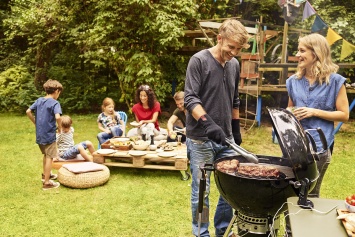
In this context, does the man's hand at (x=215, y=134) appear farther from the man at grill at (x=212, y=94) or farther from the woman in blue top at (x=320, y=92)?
the woman in blue top at (x=320, y=92)

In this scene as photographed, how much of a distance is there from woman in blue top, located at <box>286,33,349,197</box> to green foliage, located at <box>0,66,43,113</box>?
10221 mm

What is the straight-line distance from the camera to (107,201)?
4.33 meters

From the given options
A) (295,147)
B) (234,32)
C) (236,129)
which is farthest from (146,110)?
(295,147)

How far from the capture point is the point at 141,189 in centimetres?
476

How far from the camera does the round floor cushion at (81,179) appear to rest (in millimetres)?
4648

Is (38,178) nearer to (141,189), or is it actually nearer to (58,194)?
(58,194)

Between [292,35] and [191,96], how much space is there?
9264 millimetres

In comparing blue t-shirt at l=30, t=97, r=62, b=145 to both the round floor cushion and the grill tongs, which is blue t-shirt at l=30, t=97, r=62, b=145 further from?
the grill tongs

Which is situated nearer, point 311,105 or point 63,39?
point 311,105

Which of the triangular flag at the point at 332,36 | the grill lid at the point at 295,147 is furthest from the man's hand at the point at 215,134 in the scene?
the triangular flag at the point at 332,36

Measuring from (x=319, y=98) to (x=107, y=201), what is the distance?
281 centimetres

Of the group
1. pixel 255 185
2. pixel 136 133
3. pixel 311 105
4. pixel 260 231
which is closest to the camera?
pixel 255 185

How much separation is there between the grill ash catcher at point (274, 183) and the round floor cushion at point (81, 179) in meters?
2.63

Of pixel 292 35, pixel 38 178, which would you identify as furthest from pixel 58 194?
pixel 292 35
